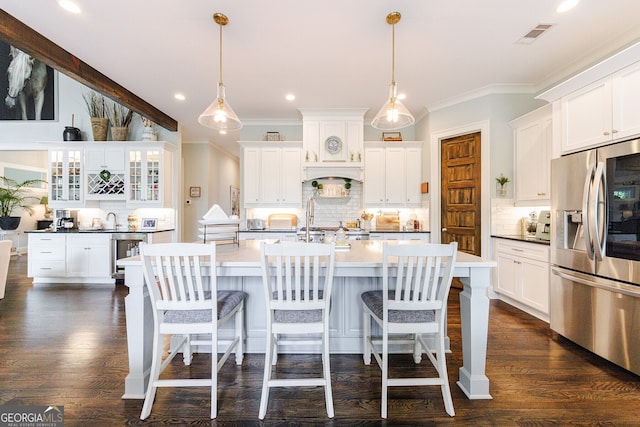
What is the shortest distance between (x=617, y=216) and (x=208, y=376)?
3.31 metres

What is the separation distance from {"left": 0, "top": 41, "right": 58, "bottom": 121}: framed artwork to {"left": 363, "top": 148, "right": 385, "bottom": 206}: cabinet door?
237 inches

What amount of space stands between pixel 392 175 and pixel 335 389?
385 cm

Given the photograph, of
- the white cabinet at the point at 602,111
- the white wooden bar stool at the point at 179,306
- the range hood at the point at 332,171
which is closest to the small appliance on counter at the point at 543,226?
the white cabinet at the point at 602,111

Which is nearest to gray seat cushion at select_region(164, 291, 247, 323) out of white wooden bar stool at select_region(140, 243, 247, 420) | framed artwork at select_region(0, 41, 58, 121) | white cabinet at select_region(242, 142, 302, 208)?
white wooden bar stool at select_region(140, 243, 247, 420)

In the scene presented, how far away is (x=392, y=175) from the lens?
200 inches

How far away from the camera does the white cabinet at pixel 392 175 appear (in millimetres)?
5062

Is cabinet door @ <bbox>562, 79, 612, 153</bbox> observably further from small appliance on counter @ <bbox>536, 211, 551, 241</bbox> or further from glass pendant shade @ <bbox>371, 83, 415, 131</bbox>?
glass pendant shade @ <bbox>371, 83, 415, 131</bbox>

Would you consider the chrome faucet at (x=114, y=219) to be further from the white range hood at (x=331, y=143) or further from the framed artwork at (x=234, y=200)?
the white range hood at (x=331, y=143)

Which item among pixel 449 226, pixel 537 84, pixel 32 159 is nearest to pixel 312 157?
pixel 449 226

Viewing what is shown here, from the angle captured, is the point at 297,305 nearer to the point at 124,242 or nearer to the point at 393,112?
the point at 393,112

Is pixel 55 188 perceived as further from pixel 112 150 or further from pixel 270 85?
pixel 270 85

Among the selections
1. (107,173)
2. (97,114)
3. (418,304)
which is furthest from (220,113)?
(97,114)

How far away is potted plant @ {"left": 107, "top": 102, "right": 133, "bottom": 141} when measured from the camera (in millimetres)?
5184

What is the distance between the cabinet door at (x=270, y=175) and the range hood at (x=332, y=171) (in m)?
0.53
